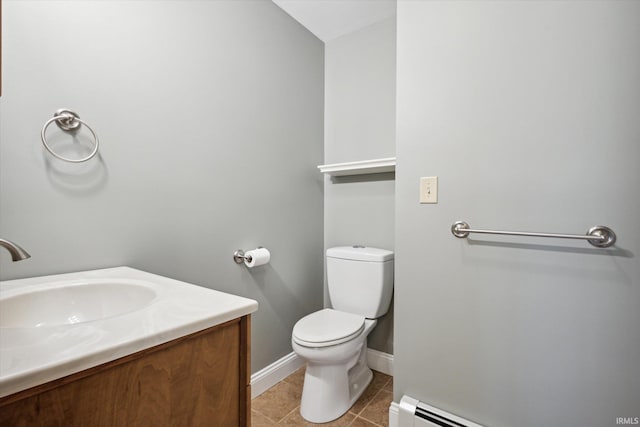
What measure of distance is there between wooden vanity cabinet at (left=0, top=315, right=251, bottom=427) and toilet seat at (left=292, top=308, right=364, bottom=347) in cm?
69

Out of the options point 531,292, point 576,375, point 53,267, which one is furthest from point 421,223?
Answer: point 53,267

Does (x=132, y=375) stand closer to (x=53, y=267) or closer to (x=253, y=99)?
(x=53, y=267)

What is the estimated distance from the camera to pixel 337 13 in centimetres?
184

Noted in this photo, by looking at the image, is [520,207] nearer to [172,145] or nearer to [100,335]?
[100,335]

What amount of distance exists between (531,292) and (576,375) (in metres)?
0.31

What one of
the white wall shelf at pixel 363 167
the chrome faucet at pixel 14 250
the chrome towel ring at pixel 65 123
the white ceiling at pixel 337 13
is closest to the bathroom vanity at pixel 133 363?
the chrome faucet at pixel 14 250

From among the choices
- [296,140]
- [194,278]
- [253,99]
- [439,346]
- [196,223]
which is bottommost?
[439,346]

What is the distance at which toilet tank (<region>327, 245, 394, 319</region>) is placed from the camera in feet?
5.47

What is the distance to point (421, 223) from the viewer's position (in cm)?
130

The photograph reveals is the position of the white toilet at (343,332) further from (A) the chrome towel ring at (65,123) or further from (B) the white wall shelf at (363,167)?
(A) the chrome towel ring at (65,123)

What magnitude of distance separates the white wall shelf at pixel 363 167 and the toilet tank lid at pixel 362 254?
0.51 meters

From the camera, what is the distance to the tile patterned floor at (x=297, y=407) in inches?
56.2

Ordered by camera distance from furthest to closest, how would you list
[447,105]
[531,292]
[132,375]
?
[447,105] < [531,292] < [132,375]

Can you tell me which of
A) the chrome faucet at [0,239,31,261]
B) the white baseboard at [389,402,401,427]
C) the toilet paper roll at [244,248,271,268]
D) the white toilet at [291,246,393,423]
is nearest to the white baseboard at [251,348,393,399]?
the white toilet at [291,246,393,423]
